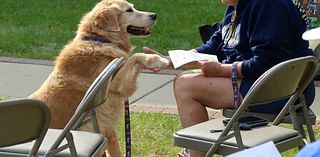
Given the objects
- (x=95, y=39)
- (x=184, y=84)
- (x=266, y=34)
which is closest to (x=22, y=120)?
(x=184, y=84)

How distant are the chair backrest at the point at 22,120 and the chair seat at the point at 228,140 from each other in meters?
0.81

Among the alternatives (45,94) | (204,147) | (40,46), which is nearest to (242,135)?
(204,147)

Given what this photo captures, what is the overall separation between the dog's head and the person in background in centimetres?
98

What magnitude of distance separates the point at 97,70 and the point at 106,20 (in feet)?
1.29

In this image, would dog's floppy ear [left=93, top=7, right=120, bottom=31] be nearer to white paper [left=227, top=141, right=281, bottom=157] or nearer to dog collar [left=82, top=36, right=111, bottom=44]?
dog collar [left=82, top=36, right=111, bottom=44]

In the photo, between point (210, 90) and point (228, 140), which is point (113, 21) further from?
point (228, 140)

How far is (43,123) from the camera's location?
326cm

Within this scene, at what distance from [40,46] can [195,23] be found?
2.72 m

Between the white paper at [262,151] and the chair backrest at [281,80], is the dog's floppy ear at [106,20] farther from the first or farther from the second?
the white paper at [262,151]

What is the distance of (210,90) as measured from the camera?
13.9 ft

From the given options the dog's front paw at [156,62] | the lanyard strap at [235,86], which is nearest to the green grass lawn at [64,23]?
the dog's front paw at [156,62]

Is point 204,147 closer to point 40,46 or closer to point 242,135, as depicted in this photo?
point 242,135

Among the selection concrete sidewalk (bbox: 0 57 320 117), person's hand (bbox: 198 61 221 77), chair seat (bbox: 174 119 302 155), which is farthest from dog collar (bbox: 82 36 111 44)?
concrete sidewalk (bbox: 0 57 320 117)

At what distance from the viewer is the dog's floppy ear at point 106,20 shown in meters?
5.09
